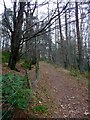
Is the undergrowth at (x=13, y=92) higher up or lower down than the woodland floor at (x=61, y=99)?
higher up

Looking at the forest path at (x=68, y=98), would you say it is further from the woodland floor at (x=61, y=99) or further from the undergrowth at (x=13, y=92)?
the undergrowth at (x=13, y=92)

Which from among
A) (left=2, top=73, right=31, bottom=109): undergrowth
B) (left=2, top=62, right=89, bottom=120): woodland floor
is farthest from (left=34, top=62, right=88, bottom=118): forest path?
(left=2, top=73, right=31, bottom=109): undergrowth

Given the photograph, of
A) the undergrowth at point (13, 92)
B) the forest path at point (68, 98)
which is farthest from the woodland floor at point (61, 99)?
the undergrowth at point (13, 92)

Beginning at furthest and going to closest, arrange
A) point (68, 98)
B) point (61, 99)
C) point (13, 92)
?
point (68, 98) → point (61, 99) → point (13, 92)

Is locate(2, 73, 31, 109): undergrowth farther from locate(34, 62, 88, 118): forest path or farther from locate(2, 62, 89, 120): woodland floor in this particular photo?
locate(34, 62, 88, 118): forest path

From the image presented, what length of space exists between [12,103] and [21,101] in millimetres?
283

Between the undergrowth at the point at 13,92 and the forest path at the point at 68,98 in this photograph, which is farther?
the forest path at the point at 68,98

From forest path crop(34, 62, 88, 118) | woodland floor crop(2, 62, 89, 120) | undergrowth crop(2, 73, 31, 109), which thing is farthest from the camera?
forest path crop(34, 62, 88, 118)

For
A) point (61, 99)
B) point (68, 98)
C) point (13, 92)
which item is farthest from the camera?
point (68, 98)

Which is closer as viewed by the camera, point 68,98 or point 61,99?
point 61,99

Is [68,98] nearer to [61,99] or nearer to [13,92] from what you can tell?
[61,99]

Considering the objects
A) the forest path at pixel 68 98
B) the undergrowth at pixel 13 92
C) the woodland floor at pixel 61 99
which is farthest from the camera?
the forest path at pixel 68 98

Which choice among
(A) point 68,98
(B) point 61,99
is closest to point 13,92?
(B) point 61,99

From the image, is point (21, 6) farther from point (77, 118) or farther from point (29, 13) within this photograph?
point (77, 118)
